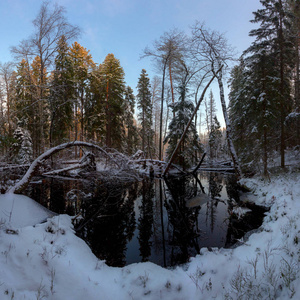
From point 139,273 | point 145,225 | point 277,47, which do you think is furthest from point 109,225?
point 277,47

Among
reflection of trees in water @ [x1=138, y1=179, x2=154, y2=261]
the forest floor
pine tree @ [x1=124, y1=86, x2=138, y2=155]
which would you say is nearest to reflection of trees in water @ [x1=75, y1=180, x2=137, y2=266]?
reflection of trees in water @ [x1=138, y1=179, x2=154, y2=261]

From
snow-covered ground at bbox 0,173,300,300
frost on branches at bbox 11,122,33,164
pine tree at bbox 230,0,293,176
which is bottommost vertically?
snow-covered ground at bbox 0,173,300,300

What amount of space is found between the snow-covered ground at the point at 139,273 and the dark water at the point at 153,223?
0.67 m

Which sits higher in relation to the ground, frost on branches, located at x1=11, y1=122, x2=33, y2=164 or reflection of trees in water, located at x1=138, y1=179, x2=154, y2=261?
frost on branches, located at x1=11, y1=122, x2=33, y2=164

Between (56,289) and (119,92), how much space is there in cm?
2314

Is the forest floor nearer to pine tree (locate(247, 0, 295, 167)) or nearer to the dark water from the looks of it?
the dark water

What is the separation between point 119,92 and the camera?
23016 millimetres

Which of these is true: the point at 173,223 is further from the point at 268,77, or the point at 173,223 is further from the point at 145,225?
the point at 268,77

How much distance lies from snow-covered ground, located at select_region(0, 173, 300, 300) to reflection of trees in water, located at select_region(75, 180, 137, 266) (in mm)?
614

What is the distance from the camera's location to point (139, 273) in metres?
3.13

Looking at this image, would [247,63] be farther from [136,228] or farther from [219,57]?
[136,228]

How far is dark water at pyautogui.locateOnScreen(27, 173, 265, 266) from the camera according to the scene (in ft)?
14.1

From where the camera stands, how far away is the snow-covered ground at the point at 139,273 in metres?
2.36

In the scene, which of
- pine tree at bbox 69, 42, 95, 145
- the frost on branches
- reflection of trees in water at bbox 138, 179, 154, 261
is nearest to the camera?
reflection of trees in water at bbox 138, 179, 154, 261
